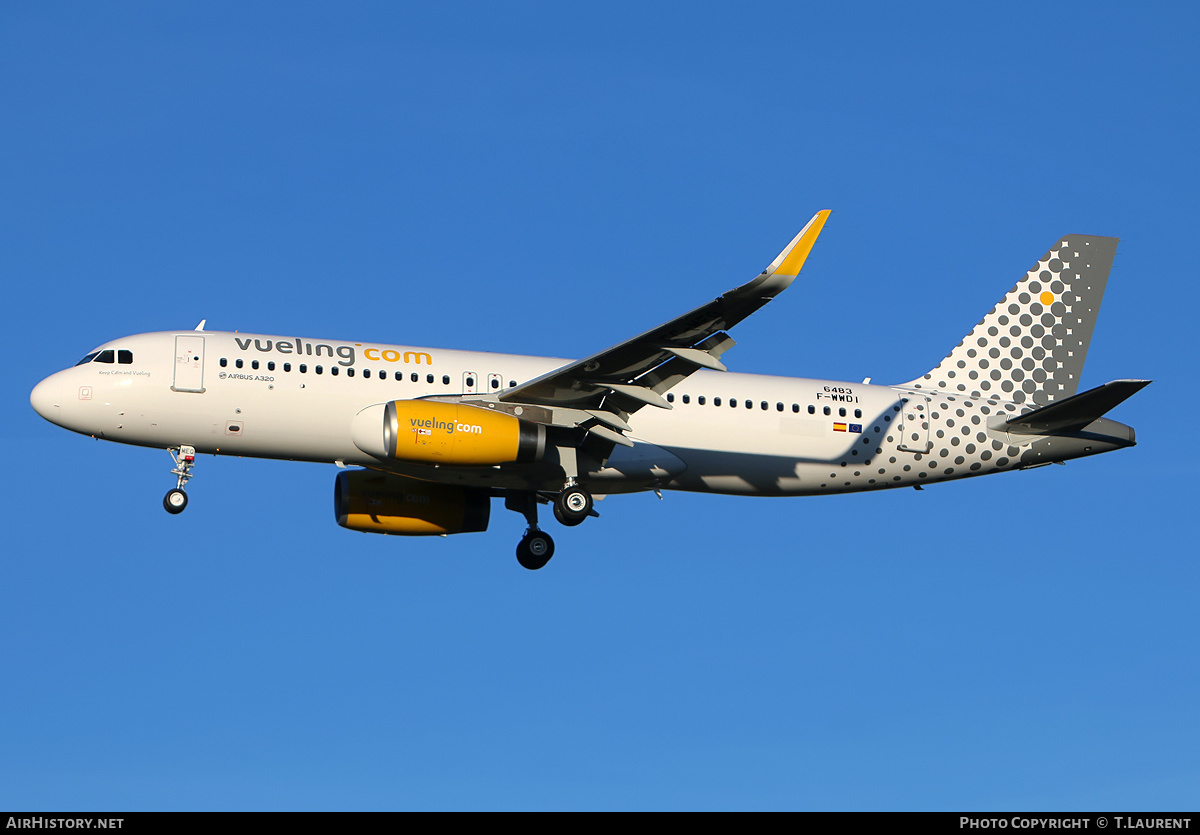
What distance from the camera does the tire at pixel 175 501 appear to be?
103 feet

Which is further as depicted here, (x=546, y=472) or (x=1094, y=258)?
(x=1094, y=258)

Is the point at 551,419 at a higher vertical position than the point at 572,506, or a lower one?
higher

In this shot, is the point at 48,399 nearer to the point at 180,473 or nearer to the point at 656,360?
the point at 180,473

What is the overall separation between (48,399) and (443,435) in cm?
893

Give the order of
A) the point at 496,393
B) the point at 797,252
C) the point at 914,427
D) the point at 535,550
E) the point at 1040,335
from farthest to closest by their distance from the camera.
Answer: the point at 1040,335, the point at 914,427, the point at 535,550, the point at 496,393, the point at 797,252

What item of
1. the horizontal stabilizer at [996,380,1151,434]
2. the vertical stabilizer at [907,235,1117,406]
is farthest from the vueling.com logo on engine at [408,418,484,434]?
the horizontal stabilizer at [996,380,1151,434]

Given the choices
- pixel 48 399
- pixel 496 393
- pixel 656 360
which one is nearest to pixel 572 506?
pixel 496 393

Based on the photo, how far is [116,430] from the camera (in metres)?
31.0

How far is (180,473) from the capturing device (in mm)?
31469
